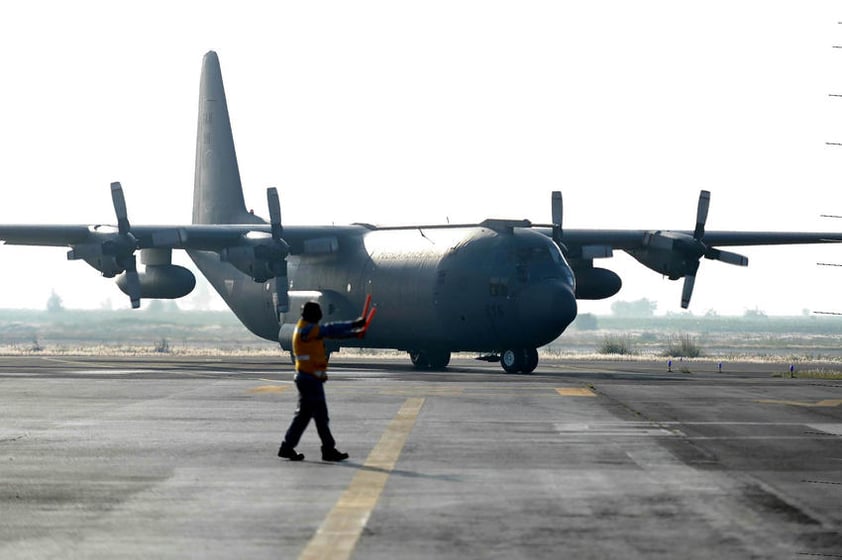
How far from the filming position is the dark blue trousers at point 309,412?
15742mm

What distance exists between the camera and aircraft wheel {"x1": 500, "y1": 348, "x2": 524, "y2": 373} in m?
41.4

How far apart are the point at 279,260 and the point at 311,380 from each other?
3061cm

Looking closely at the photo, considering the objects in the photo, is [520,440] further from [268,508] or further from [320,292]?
[320,292]

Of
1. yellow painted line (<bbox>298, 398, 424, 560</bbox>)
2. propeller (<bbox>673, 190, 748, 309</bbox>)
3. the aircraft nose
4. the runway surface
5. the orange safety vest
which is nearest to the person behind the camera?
yellow painted line (<bbox>298, 398, 424, 560</bbox>)

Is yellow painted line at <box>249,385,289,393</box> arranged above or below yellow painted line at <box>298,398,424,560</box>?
below

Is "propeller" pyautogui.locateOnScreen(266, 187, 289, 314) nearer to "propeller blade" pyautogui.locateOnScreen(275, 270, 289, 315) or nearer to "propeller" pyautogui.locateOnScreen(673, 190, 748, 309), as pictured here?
"propeller blade" pyautogui.locateOnScreen(275, 270, 289, 315)

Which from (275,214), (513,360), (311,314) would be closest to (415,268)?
(513,360)

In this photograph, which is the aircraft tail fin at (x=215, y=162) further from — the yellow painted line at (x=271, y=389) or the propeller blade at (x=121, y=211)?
the yellow painted line at (x=271, y=389)

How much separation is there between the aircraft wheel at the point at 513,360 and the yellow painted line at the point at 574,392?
10331mm

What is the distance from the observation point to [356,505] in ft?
39.0

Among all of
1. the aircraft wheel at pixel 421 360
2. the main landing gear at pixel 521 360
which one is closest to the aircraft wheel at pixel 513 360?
the main landing gear at pixel 521 360

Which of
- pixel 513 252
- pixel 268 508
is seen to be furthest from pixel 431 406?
pixel 513 252

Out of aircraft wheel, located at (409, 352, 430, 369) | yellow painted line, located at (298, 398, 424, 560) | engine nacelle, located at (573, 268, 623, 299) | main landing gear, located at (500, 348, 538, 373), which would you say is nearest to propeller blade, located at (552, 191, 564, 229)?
engine nacelle, located at (573, 268, 623, 299)

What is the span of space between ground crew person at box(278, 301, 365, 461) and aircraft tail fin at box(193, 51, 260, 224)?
41.9 m
